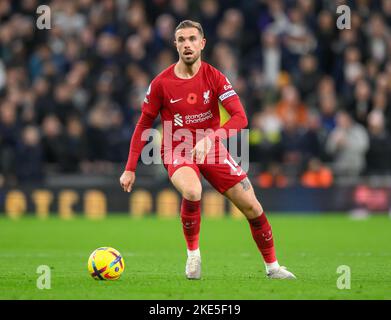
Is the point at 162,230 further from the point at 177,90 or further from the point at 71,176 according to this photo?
the point at 177,90

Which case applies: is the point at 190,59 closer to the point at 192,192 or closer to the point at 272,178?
the point at 192,192

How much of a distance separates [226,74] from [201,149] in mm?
12365

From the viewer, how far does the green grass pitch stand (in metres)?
8.72

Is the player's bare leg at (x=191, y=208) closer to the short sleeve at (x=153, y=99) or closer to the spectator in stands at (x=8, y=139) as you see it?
the short sleeve at (x=153, y=99)

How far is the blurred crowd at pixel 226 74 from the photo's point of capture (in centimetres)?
2127

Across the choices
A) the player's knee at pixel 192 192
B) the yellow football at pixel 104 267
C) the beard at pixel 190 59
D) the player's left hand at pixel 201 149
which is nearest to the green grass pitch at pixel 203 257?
the yellow football at pixel 104 267

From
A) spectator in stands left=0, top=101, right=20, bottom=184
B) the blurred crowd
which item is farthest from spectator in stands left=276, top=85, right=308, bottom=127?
spectator in stands left=0, top=101, right=20, bottom=184

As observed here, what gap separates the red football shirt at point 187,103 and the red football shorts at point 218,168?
0.24 m

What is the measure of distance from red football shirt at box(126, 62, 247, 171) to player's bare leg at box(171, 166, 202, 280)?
0.42 metres

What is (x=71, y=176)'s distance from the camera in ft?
69.7

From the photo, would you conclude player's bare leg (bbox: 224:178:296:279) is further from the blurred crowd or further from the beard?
the blurred crowd

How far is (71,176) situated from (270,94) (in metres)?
4.83

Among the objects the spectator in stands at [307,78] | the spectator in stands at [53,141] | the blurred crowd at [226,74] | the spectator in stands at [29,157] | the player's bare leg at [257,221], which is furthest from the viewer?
the spectator in stands at [307,78]
